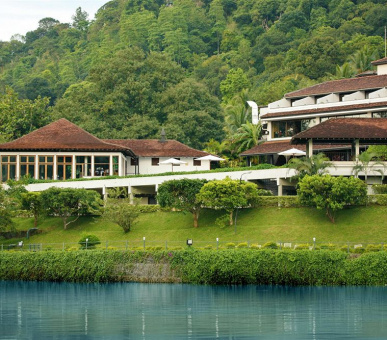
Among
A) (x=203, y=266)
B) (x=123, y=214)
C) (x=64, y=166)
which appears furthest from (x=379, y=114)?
(x=203, y=266)

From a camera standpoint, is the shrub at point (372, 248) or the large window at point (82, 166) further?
the large window at point (82, 166)

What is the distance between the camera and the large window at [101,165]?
8894 cm

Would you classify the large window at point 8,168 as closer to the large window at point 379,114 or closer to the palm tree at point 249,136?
the palm tree at point 249,136

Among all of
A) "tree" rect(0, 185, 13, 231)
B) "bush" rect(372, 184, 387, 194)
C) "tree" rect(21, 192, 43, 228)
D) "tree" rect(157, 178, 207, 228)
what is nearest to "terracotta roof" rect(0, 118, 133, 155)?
"tree" rect(21, 192, 43, 228)

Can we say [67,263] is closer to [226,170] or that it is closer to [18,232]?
[18,232]

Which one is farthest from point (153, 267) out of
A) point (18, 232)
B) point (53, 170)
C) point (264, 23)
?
point (264, 23)

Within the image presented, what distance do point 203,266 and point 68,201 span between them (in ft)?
66.8

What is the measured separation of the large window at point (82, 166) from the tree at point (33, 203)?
10.5 metres

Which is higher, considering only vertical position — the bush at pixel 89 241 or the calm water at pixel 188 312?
Answer: the bush at pixel 89 241

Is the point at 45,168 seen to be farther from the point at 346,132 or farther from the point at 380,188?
the point at 380,188

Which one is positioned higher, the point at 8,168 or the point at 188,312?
the point at 8,168

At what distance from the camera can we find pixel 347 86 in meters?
89.7

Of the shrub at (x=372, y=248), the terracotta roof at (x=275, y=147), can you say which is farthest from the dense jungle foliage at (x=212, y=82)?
the shrub at (x=372, y=248)

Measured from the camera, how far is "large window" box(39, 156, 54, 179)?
87938 millimetres
